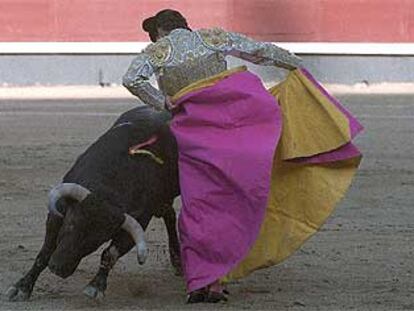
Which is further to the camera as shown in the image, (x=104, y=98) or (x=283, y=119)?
(x=104, y=98)

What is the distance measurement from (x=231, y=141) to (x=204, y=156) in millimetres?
118

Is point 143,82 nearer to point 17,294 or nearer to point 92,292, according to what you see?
point 92,292

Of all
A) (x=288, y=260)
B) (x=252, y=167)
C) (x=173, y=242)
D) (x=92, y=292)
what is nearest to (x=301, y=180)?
(x=252, y=167)

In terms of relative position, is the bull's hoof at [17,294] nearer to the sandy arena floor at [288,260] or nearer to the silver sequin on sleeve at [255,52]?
the sandy arena floor at [288,260]

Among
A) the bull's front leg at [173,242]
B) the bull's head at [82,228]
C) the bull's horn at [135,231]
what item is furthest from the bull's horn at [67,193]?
the bull's front leg at [173,242]

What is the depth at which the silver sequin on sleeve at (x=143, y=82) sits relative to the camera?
4871 mm

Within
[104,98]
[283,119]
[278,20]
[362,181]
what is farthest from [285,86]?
[278,20]

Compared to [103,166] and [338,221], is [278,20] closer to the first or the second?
[338,221]

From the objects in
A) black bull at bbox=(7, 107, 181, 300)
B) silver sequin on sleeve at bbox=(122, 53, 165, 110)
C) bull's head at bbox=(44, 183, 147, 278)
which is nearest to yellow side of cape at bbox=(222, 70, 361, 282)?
black bull at bbox=(7, 107, 181, 300)

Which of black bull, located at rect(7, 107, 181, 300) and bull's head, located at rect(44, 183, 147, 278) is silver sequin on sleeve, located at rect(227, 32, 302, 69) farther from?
bull's head, located at rect(44, 183, 147, 278)

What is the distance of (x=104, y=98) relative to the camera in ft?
52.4

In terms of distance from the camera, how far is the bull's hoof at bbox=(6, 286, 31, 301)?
488 centimetres

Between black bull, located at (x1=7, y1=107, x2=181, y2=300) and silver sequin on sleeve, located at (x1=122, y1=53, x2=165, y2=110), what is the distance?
0.30 feet

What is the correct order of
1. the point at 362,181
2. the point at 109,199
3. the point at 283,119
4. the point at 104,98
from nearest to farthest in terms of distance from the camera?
the point at 109,199 → the point at 283,119 → the point at 362,181 → the point at 104,98
